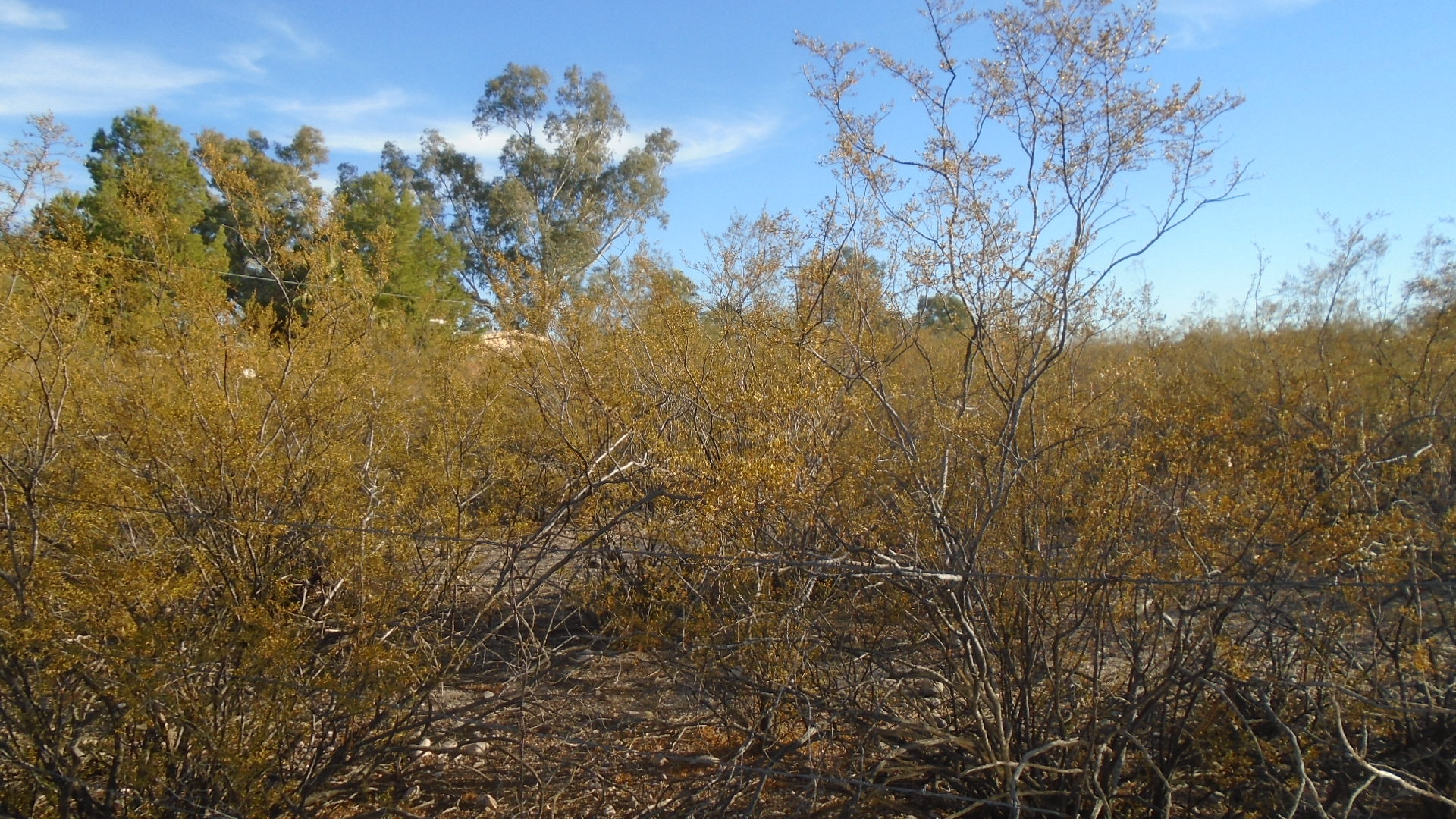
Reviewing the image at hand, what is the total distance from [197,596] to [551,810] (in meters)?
1.77

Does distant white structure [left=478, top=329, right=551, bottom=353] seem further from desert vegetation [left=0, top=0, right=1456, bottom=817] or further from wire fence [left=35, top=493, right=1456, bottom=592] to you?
wire fence [left=35, top=493, right=1456, bottom=592]

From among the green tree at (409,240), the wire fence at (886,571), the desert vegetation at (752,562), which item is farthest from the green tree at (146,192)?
the green tree at (409,240)

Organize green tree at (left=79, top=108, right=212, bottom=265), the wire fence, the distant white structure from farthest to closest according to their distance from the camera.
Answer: the distant white structure, green tree at (left=79, top=108, right=212, bottom=265), the wire fence

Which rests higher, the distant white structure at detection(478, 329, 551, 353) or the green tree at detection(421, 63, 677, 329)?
the green tree at detection(421, 63, 677, 329)

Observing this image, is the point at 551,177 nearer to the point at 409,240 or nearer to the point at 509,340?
the point at 409,240

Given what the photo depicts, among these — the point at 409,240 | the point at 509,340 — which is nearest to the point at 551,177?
the point at 409,240

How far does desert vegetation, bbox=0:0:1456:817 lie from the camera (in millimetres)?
3107

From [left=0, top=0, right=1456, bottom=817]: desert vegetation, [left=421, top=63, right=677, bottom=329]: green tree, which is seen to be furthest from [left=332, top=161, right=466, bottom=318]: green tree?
[left=0, top=0, right=1456, bottom=817]: desert vegetation

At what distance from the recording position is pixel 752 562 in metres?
2.70

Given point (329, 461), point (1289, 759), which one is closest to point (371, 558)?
point (329, 461)

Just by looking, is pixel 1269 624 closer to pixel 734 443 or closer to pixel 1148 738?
pixel 1148 738

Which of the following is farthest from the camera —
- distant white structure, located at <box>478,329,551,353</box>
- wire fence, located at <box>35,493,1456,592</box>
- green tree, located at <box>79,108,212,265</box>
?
distant white structure, located at <box>478,329,551,353</box>

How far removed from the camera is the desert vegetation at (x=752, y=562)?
3.11 metres

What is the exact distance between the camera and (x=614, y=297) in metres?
6.07
